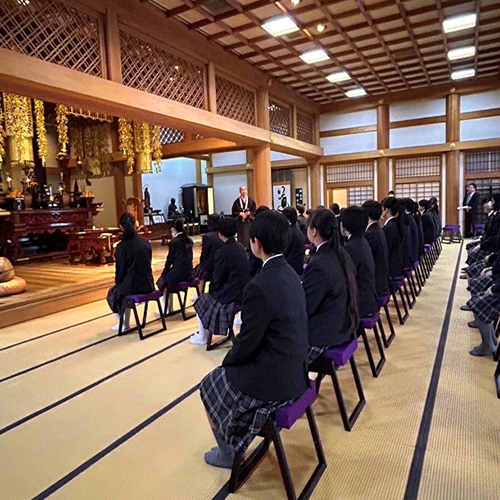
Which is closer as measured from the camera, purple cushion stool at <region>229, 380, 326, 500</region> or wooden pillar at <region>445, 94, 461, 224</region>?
purple cushion stool at <region>229, 380, 326, 500</region>

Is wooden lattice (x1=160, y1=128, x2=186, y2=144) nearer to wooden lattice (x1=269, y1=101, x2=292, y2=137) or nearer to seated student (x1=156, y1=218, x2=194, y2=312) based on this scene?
wooden lattice (x1=269, y1=101, x2=292, y2=137)

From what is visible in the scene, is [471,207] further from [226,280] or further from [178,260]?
[226,280]

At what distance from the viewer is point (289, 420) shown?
4.92ft

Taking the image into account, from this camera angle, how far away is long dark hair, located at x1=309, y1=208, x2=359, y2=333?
201 centimetres

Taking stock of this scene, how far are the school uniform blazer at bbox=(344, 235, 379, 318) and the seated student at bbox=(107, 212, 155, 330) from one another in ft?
6.23

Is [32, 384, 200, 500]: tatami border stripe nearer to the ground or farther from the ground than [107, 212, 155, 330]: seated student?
nearer to the ground

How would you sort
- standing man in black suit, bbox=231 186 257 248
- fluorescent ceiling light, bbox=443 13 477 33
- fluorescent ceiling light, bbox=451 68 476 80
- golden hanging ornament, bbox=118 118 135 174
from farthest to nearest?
1. fluorescent ceiling light, bbox=451 68 476 80
2. golden hanging ornament, bbox=118 118 135 174
3. standing man in black suit, bbox=231 186 257 248
4. fluorescent ceiling light, bbox=443 13 477 33

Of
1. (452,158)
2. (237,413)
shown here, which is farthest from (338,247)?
(452,158)

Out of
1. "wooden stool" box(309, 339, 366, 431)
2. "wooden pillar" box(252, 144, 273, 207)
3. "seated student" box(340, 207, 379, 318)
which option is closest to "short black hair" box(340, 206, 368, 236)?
"seated student" box(340, 207, 379, 318)

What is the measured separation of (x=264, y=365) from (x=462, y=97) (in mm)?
10478

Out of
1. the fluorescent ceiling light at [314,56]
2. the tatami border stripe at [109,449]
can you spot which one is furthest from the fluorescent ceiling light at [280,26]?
the tatami border stripe at [109,449]

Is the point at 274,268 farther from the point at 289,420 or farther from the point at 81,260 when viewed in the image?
the point at 81,260

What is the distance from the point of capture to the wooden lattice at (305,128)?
10358 millimetres

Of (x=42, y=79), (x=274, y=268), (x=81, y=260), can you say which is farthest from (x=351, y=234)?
(x=81, y=260)
